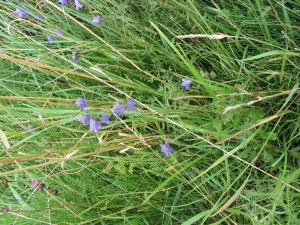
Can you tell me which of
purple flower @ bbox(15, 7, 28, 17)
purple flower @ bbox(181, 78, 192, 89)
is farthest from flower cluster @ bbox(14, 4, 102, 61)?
purple flower @ bbox(181, 78, 192, 89)

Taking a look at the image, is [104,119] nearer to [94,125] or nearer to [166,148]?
[94,125]

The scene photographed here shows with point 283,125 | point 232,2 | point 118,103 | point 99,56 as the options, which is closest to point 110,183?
point 118,103

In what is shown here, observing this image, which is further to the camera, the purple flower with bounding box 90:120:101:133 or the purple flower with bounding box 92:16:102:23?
the purple flower with bounding box 92:16:102:23

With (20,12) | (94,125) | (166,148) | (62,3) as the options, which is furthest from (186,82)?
(20,12)

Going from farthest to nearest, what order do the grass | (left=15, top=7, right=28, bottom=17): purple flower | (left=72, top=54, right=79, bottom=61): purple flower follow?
1. (left=15, top=7, right=28, bottom=17): purple flower
2. (left=72, top=54, right=79, bottom=61): purple flower
3. the grass

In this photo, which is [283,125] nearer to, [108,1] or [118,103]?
[118,103]

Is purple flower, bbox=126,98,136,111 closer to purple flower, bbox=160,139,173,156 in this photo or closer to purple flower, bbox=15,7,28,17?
purple flower, bbox=160,139,173,156

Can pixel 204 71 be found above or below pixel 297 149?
above

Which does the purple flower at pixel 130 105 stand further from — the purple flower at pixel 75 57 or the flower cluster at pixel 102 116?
the purple flower at pixel 75 57
